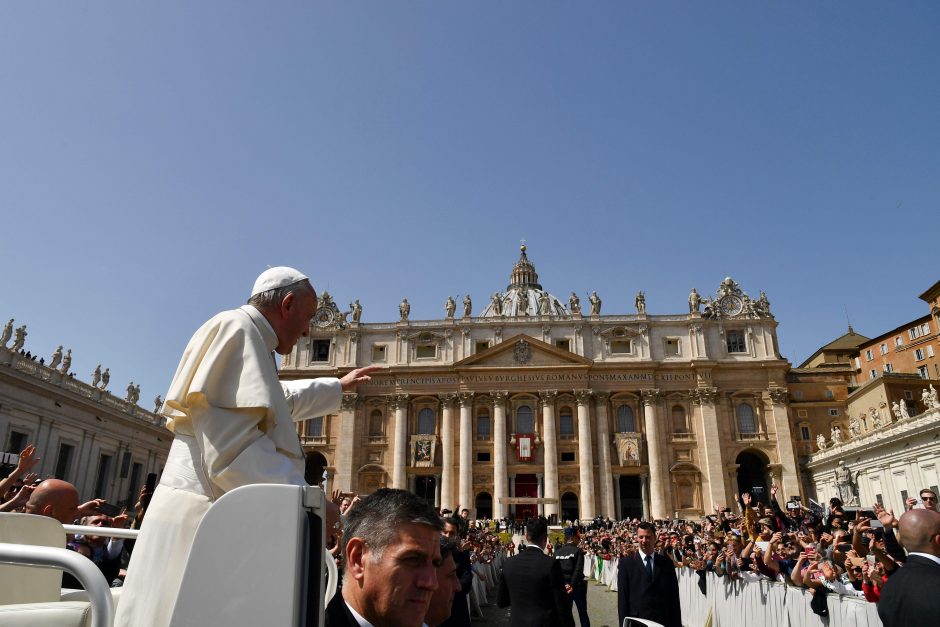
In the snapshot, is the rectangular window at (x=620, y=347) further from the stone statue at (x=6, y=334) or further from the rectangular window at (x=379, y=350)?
the stone statue at (x=6, y=334)

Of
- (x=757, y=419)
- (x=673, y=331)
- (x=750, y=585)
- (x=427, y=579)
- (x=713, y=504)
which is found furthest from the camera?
(x=673, y=331)

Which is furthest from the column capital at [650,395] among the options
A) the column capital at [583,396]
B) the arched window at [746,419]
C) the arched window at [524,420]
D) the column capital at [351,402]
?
the column capital at [351,402]

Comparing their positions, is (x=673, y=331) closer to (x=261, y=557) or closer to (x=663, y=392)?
(x=663, y=392)

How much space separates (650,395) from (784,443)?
10.7 m

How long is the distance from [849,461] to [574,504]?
19376mm

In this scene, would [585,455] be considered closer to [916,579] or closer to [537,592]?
[537,592]

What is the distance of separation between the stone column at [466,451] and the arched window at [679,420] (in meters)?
16.7

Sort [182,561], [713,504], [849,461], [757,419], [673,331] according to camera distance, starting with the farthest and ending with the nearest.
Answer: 1. [673,331]
2. [757,419]
3. [713,504]
4. [849,461]
5. [182,561]

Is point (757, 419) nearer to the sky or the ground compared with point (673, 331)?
nearer to the ground

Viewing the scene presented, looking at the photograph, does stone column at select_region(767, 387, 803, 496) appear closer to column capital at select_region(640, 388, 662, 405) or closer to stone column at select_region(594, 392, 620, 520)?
column capital at select_region(640, 388, 662, 405)

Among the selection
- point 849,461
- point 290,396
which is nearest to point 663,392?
point 849,461

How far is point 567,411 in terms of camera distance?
49.6 metres

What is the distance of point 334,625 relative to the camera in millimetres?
2090

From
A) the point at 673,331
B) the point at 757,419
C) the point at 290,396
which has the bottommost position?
the point at 290,396
